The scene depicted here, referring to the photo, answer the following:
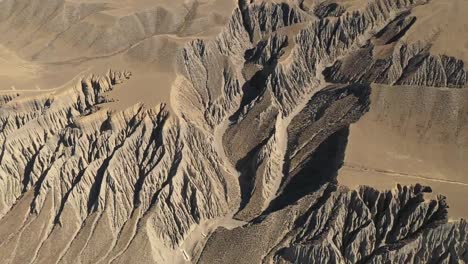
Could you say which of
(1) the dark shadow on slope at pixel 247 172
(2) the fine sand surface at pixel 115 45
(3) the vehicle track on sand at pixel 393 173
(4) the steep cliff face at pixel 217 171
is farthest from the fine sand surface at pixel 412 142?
(2) the fine sand surface at pixel 115 45

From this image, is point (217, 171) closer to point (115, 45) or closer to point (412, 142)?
point (412, 142)

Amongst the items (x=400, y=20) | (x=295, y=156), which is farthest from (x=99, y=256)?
(x=400, y=20)

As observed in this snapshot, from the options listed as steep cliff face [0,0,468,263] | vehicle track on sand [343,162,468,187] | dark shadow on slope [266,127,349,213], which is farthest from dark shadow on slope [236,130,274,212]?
vehicle track on sand [343,162,468,187]

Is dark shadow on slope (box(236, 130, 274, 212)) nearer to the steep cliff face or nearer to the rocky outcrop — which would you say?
the steep cliff face

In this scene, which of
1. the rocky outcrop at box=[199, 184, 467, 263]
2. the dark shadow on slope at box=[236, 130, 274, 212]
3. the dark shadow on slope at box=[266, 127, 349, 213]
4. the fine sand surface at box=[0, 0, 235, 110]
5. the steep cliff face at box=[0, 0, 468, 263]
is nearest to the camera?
the rocky outcrop at box=[199, 184, 467, 263]

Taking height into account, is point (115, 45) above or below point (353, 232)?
above

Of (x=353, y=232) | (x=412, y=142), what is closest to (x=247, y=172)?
(x=353, y=232)

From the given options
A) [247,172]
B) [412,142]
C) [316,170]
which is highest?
[247,172]

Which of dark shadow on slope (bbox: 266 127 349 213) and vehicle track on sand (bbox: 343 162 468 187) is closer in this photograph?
vehicle track on sand (bbox: 343 162 468 187)
